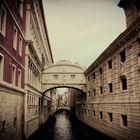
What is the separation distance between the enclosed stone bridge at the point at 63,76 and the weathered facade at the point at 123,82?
954cm

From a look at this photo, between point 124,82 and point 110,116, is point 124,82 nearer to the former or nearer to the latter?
point 124,82

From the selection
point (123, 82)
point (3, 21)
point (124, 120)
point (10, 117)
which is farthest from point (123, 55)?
point (10, 117)

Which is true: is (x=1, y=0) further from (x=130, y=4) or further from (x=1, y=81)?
(x=130, y=4)

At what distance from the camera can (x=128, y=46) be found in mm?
14562

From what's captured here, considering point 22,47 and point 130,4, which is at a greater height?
point 130,4

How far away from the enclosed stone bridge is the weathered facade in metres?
9.54

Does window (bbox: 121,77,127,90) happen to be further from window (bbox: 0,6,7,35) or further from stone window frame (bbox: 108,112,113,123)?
window (bbox: 0,6,7,35)

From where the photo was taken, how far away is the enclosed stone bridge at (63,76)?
102ft

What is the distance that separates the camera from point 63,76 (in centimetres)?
3145

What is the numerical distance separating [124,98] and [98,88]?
8152 mm

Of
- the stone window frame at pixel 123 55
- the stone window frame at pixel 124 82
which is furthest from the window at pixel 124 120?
the stone window frame at pixel 123 55

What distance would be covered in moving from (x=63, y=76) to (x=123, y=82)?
16580mm

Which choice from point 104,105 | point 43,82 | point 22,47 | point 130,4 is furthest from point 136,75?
point 43,82

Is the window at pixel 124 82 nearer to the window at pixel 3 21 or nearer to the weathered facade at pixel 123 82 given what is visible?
the weathered facade at pixel 123 82
